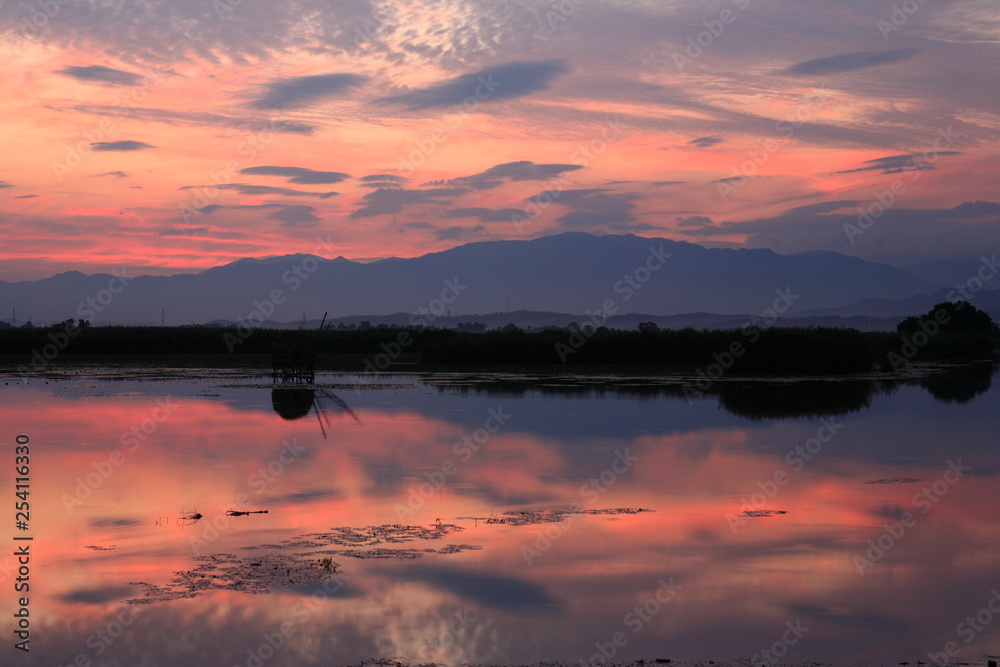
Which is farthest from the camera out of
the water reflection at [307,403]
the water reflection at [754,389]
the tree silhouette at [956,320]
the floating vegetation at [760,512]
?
the tree silhouette at [956,320]

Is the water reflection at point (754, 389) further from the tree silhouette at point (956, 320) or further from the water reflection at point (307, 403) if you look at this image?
the tree silhouette at point (956, 320)

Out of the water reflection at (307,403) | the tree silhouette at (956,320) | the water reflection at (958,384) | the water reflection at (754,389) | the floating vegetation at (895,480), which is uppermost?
the floating vegetation at (895,480)

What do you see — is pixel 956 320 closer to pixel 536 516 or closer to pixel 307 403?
pixel 307 403

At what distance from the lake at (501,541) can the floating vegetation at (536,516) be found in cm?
6

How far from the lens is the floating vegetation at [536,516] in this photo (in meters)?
12.7

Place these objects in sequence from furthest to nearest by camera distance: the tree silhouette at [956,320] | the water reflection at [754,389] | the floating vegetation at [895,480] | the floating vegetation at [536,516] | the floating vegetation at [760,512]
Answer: the tree silhouette at [956,320]
the water reflection at [754,389]
the floating vegetation at [895,480]
the floating vegetation at [760,512]
the floating vegetation at [536,516]

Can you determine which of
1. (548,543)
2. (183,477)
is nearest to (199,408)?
(183,477)

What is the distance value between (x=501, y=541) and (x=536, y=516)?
58.3 inches

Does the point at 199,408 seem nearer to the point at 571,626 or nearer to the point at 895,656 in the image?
the point at 571,626

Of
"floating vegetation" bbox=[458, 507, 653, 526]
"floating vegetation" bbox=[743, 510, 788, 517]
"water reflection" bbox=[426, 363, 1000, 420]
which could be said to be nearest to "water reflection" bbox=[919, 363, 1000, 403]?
"water reflection" bbox=[426, 363, 1000, 420]

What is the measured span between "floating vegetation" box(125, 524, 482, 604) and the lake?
1.7 inches

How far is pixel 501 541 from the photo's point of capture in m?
11.6

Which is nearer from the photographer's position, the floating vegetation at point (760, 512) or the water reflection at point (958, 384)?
the floating vegetation at point (760, 512)

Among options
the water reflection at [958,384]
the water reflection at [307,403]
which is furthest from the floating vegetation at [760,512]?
the water reflection at [958,384]
